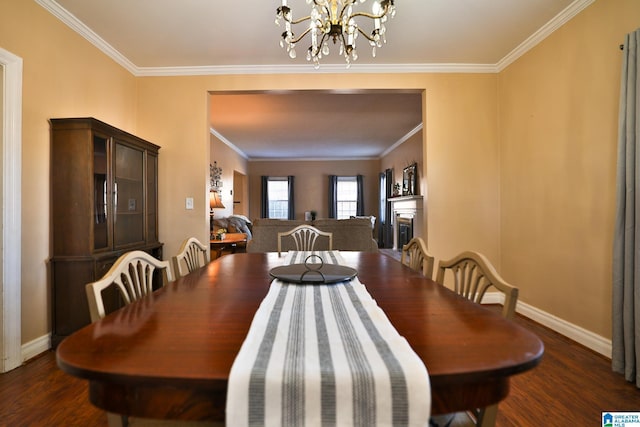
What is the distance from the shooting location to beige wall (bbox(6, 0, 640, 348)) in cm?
219

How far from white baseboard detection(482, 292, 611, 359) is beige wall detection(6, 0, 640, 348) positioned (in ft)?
0.19

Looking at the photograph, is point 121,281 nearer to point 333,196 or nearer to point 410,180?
point 410,180

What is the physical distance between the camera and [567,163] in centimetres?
249

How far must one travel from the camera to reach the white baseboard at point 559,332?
2.17 m

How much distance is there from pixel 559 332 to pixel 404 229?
13.5ft

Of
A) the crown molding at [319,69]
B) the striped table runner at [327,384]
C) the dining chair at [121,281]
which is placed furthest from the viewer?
the crown molding at [319,69]

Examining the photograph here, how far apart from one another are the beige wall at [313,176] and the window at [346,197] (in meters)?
0.27

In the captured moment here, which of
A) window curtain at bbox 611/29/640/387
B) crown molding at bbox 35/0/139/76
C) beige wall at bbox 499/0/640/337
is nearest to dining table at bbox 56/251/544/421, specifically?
window curtain at bbox 611/29/640/387

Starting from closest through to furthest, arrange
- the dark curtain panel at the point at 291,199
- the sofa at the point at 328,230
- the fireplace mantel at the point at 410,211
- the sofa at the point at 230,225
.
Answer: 1. the sofa at the point at 328,230
2. the sofa at the point at 230,225
3. the fireplace mantel at the point at 410,211
4. the dark curtain panel at the point at 291,199

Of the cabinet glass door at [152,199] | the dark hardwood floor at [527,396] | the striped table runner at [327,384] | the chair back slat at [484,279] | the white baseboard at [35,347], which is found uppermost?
the cabinet glass door at [152,199]

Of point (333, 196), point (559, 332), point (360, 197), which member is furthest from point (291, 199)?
point (559, 332)

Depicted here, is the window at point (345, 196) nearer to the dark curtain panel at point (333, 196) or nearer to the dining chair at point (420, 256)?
the dark curtain panel at point (333, 196)

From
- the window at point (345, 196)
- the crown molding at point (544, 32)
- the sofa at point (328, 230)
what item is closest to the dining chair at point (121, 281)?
the sofa at point (328, 230)

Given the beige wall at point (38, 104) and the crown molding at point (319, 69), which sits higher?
the crown molding at point (319, 69)
